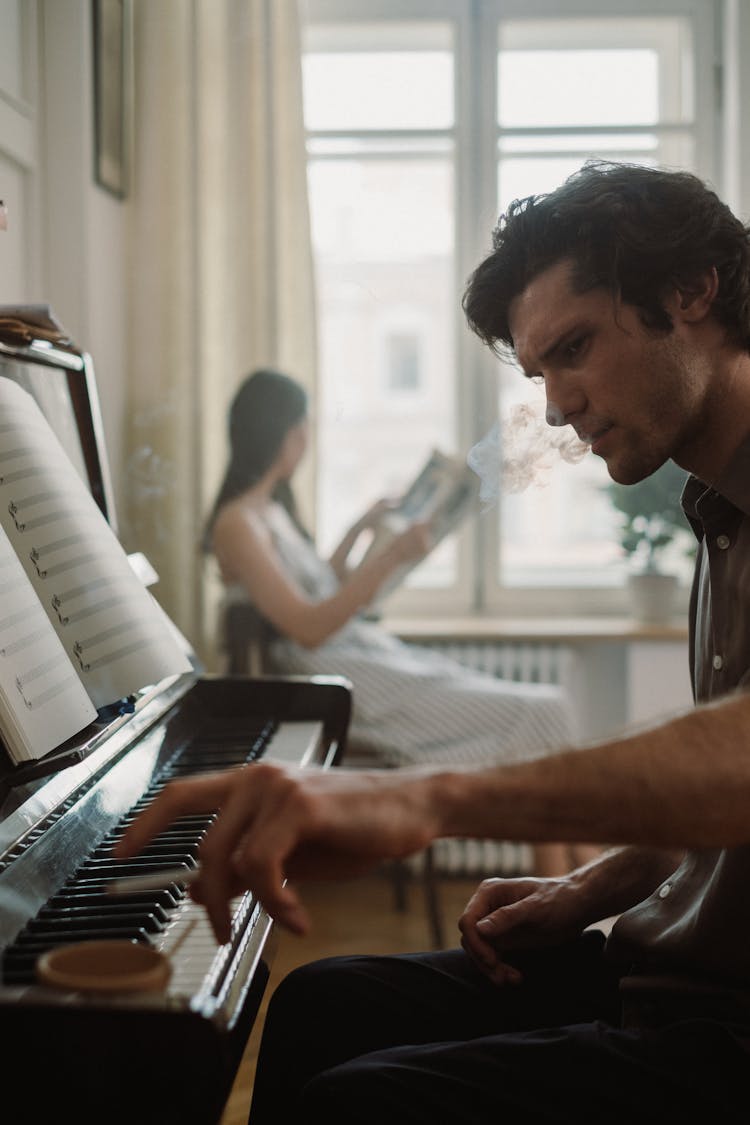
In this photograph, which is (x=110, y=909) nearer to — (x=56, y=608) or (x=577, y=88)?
(x=56, y=608)

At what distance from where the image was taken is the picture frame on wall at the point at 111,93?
2734 mm

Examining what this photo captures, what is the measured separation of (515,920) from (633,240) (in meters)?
0.72

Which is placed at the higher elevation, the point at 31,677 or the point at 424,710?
the point at 31,677

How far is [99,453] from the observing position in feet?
4.83

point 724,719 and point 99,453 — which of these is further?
point 99,453

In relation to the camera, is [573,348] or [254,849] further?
[573,348]

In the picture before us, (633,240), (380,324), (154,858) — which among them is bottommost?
(154,858)

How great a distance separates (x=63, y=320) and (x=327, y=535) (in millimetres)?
1071

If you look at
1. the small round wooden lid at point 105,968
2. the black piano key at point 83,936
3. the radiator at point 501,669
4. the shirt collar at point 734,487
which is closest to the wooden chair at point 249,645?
the radiator at point 501,669

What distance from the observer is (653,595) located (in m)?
3.25

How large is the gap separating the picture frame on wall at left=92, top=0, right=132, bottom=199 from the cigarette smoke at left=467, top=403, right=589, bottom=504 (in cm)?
172

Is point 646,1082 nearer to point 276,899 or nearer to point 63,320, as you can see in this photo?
point 276,899

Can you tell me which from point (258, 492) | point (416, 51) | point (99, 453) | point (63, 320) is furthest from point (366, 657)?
point (416, 51)

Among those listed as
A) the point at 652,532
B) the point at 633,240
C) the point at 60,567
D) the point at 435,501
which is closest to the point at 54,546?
the point at 60,567
